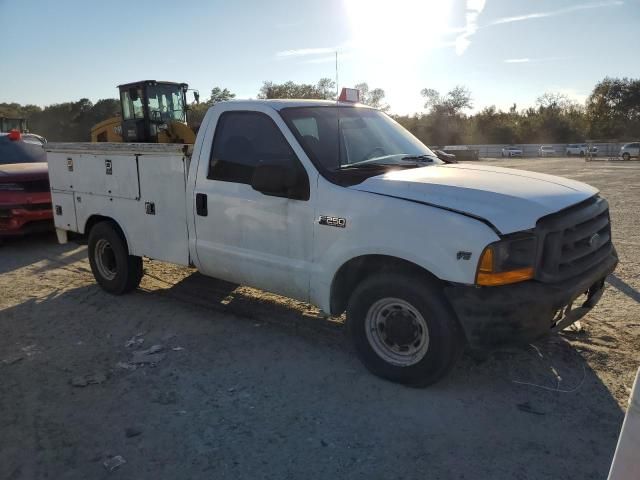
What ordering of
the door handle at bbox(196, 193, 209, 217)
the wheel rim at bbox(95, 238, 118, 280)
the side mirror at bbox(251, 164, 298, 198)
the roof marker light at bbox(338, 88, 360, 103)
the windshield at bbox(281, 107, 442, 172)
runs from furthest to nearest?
the wheel rim at bbox(95, 238, 118, 280)
the roof marker light at bbox(338, 88, 360, 103)
the door handle at bbox(196, 193, 209, 217)
the windshield at bbox(281, 107, 442, 172)
the side mirror at bbox(251, 164, 298, 198)

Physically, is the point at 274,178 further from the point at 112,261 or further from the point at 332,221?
the point at 112,261

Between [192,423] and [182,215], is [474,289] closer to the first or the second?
[192,423]

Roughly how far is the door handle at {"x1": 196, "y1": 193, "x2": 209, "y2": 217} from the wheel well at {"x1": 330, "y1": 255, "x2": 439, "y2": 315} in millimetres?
1503

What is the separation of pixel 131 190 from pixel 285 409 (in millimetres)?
3134

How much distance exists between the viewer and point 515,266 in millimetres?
3186

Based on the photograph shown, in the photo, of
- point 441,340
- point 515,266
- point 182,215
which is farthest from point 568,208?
point 182,215

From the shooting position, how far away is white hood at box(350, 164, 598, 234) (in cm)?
321

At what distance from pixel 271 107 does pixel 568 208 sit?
2.42 m

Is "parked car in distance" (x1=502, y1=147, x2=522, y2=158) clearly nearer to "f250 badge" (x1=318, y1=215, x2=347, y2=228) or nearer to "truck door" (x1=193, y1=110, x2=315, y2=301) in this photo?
"truck door" (x1=193, y1=110, x2=315, y2=301)

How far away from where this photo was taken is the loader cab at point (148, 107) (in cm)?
1243

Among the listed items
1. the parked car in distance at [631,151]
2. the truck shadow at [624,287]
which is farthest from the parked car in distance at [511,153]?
the truck shadow at [624,287]

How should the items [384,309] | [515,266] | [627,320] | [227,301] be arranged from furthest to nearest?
[227,301] → [627,320] → [384,309] → [515,266]

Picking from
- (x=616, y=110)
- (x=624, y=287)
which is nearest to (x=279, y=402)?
(x=624, y=287)

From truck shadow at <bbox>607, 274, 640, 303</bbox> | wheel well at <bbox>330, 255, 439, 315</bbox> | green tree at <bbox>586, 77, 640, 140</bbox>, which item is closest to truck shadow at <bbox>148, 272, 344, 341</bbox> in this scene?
wheel well at <bbox>330, 255, 439, 315</bbox>
